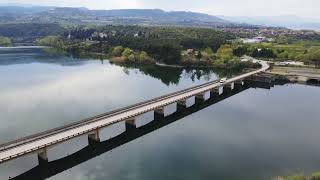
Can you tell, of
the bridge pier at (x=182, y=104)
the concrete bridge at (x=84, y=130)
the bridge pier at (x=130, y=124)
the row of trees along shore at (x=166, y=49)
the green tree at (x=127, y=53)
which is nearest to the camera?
the concrete bridge at (x=84, y=130)

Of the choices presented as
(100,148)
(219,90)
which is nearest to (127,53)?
(219,90)

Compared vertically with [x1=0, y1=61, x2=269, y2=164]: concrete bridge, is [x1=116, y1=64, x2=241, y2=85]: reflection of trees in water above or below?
below

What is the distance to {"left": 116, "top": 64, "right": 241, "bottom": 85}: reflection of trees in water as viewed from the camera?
219ft

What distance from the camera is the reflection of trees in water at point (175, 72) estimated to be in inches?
2625

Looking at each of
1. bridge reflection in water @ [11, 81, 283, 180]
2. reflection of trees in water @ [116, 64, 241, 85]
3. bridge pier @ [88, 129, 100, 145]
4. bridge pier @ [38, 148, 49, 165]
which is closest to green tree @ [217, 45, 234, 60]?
reflection of trees in water @ [116, 64, 241, 85]

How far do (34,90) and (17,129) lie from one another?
18538 millimetres

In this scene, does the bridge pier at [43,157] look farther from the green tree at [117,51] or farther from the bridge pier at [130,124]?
the green tree at [117,51]

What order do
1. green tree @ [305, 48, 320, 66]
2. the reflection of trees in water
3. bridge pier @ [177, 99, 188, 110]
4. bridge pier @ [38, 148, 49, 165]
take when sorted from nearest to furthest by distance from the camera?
bridge pier @ [38, 148, 49, 165] < bridge pier @ [177, 99, 188, 110] < the reflection of trees in water < green tree @ [305, 48, 320, 66]

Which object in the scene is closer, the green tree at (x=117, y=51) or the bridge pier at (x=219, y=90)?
the bridge pier at (x=219, y=90)

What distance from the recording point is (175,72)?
71.9 m

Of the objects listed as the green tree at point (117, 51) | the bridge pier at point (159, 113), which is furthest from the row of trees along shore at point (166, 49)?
the bridge pier at point (159, 113)

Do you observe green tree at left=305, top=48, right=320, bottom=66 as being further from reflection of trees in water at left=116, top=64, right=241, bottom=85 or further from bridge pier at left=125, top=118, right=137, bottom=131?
bridge pier at left=125, top=118, right=137, bottom=131

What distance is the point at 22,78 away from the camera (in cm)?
6306

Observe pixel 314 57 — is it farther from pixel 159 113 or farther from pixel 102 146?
pixel 102 146
